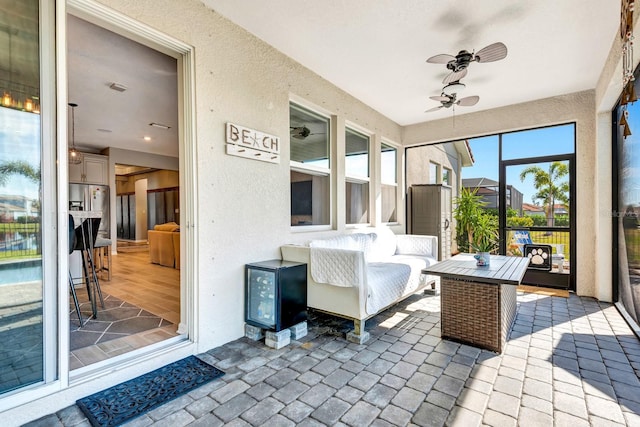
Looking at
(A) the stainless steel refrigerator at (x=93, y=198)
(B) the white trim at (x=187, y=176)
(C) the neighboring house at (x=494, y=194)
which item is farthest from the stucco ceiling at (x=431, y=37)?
(A) the stainless steel refrigerator at (x=93, y=198)

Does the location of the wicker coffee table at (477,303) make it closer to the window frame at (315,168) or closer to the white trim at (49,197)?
the window frame at (315,168)

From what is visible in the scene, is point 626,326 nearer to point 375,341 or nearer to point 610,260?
point 610,260

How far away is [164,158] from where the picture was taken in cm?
852

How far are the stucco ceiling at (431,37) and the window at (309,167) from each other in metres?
0.61

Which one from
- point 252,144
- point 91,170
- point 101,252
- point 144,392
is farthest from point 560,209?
point 91,170

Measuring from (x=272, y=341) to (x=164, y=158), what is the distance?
25.0ft

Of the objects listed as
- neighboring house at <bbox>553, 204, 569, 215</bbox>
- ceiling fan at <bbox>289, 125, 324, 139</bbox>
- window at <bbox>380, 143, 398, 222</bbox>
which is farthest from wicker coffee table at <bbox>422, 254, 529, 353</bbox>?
window at <bbox>380, 143, 398, 222</bbox>

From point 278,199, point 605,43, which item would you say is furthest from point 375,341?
point 605,43

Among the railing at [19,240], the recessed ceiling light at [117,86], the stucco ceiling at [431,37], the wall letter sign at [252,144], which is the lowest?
→ the railing at [19,240]

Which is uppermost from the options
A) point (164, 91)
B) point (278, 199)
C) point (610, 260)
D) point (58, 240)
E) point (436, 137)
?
point (164, 91)

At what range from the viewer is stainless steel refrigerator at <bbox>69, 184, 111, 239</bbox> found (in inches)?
272

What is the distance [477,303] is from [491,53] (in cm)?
217

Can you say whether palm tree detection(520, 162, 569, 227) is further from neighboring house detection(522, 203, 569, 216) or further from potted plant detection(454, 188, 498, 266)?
potted plant detection(454, 188, 498, 266)

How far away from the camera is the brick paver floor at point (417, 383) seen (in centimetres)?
170
